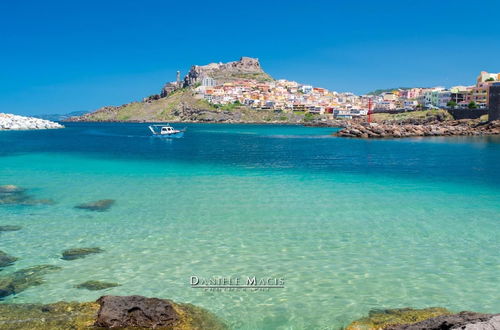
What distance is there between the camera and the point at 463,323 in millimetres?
4688

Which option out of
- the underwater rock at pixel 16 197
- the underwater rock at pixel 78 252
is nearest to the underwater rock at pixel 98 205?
the underwater rock at pixel 16 197

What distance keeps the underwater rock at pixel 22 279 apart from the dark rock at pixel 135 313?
241 centimetres

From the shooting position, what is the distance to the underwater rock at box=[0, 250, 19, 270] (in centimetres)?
927

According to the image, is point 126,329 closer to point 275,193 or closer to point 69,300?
point 69,300

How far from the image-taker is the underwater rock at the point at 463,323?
4.25 m

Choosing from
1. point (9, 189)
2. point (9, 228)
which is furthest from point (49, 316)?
point (9, 189)

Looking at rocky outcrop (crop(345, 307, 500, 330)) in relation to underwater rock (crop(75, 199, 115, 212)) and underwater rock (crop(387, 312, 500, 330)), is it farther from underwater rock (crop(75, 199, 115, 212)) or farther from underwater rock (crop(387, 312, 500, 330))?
underwater rock (crop(75, 199, 115, 212))

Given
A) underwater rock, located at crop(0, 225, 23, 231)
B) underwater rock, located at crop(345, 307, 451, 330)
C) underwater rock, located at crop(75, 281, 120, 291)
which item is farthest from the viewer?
underwater rock, located at crop(0, 225, 23, 231)

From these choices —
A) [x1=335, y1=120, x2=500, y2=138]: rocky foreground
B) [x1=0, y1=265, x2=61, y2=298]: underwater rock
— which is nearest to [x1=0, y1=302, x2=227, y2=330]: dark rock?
[x1=0, y1=265, x2=61, y2=298]: underwater rock

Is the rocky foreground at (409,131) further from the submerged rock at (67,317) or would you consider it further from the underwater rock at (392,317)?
the submerged rock at (67,317)

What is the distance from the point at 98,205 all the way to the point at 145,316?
989cm

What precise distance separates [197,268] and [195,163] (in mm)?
22693

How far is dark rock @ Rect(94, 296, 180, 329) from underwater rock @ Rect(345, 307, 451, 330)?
2.81 m

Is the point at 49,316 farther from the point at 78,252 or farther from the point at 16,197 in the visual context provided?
the point at 16,197
